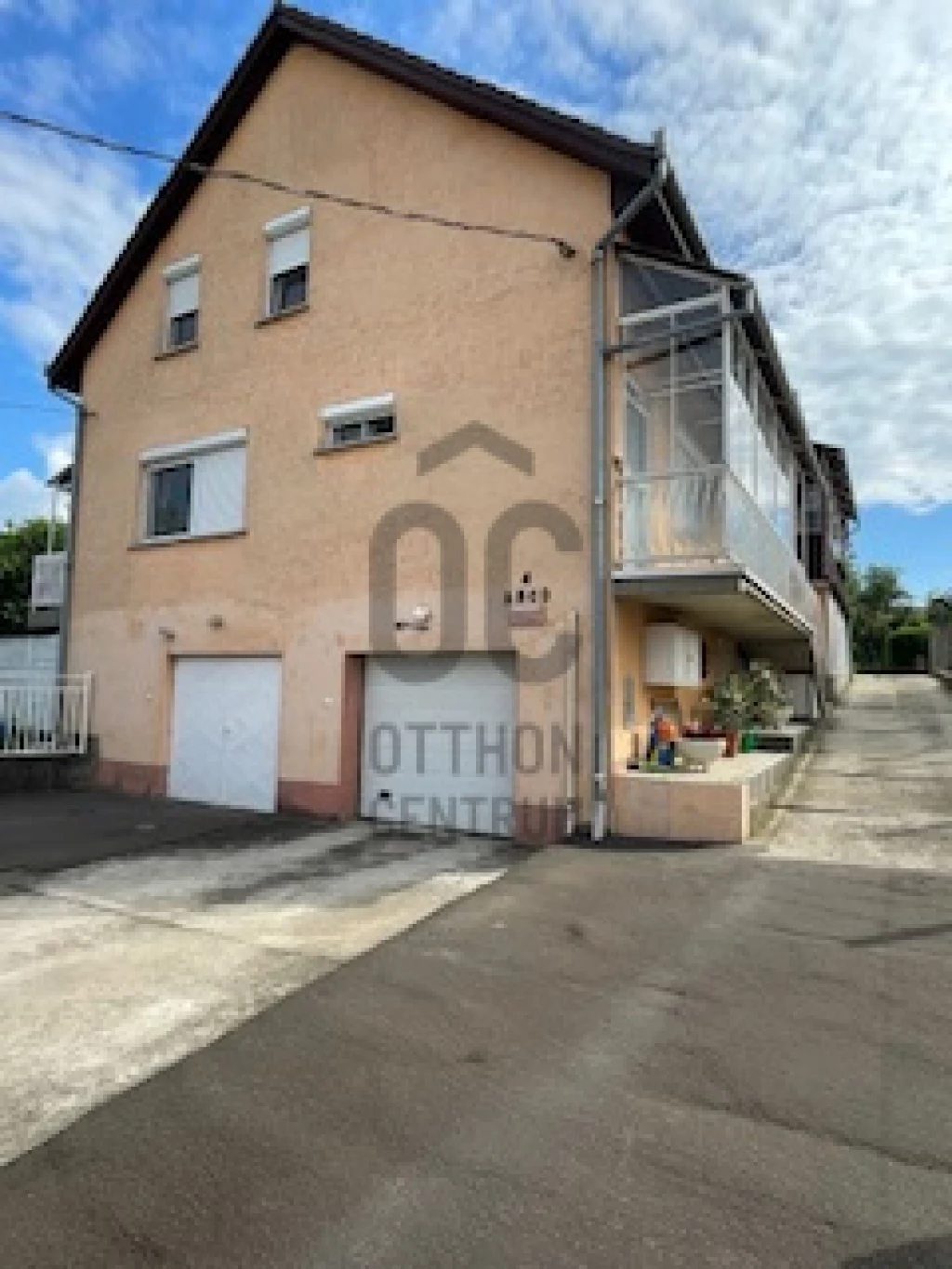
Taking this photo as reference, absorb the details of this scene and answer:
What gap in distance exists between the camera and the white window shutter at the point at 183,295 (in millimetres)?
13328

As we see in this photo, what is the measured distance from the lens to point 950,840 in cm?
752

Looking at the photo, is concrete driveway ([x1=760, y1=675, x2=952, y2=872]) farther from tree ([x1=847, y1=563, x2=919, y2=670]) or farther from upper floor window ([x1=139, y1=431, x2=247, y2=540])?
tree ([x1=847, y1=563, x2=919, y2=670])

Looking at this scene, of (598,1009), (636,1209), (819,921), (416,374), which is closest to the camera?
(636,1209)

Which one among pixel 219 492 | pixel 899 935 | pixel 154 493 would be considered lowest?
pixel 899 935

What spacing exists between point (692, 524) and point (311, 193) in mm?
7006

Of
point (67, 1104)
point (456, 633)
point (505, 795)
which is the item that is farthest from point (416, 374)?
point (67, 1104)

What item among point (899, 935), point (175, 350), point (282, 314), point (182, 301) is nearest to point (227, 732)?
point (282, 314)

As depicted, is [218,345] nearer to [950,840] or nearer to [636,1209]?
[950,840]

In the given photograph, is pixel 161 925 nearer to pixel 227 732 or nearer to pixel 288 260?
pixel 227 732

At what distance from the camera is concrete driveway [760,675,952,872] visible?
732 cm

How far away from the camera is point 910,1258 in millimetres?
2375

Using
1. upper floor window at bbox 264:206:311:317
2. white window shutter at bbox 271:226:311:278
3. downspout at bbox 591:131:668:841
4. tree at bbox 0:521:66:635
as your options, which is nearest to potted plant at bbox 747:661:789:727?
downspout at bbox 591:131:668:841

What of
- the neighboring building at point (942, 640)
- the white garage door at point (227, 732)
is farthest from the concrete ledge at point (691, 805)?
the neighboring building at point (942, 640)

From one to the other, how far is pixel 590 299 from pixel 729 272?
1577mm
